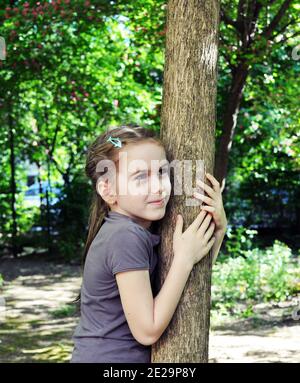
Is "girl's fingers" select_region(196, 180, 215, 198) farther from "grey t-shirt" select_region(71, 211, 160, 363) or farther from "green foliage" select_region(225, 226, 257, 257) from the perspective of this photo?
"green foliage" select_region(225, 226, 257, 257)

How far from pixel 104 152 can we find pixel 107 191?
13 cm

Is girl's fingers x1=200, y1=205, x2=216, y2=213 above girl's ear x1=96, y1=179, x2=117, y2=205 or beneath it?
beneath

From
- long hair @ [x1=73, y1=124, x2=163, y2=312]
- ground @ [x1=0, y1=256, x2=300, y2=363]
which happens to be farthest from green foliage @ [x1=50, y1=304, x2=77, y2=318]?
long hair @ [x1=73, y1=124, x2=163, y2=312]

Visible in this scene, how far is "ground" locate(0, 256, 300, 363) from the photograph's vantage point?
551cm

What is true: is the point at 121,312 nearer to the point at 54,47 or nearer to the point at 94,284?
the point at 94,284

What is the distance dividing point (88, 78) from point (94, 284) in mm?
6908

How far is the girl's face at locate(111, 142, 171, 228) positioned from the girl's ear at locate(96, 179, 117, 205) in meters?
0.02

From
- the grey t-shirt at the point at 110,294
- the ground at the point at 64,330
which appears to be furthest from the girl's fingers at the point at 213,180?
the ground at the point at 64,330

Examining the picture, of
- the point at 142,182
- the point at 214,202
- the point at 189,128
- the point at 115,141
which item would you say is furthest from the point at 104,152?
the point at 214,202

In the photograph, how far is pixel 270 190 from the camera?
11836mm

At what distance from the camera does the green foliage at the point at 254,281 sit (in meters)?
7.27

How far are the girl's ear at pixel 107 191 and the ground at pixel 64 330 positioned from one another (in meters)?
3.50

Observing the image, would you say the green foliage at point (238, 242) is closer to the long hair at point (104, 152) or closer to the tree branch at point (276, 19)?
the tree branch at point (276, 19)

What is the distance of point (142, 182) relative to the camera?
1.98 m
